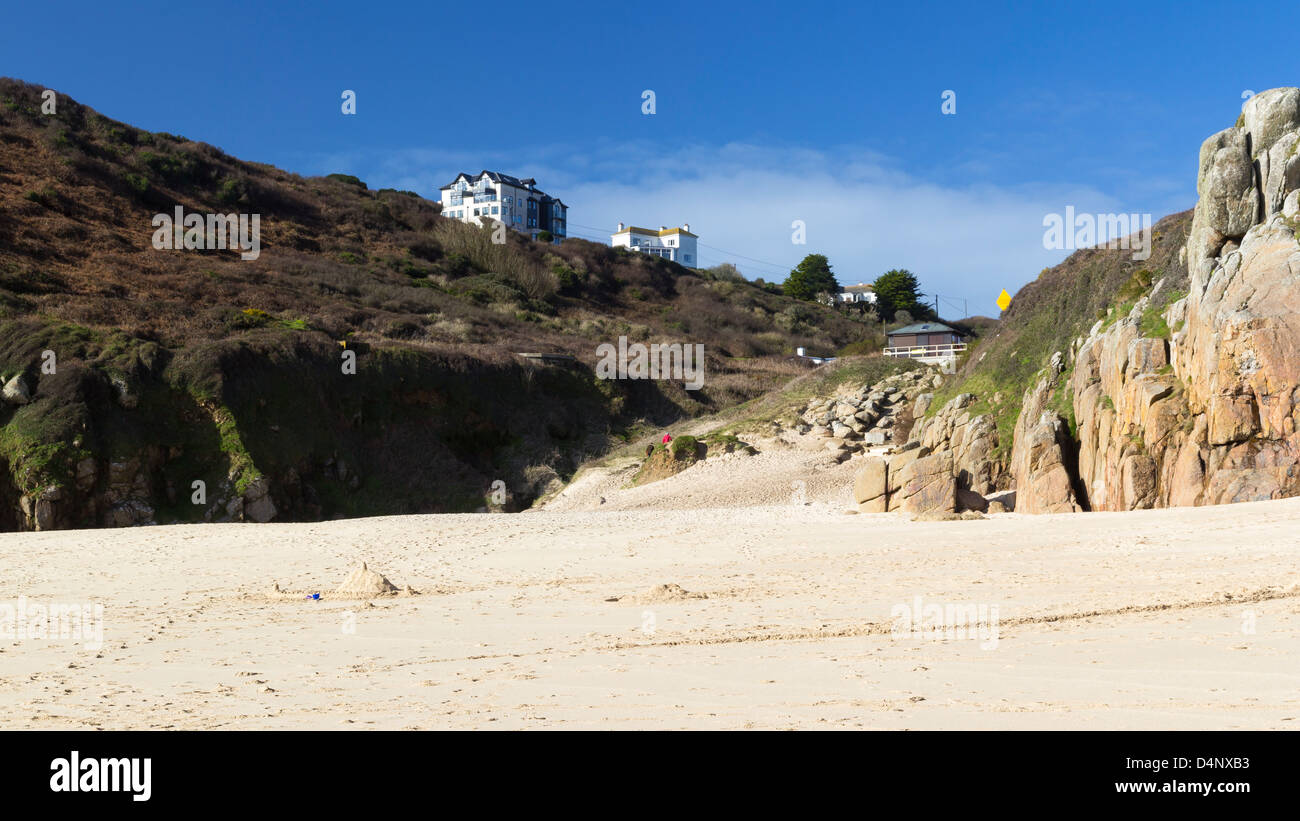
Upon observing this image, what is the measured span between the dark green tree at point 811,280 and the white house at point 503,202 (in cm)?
2549

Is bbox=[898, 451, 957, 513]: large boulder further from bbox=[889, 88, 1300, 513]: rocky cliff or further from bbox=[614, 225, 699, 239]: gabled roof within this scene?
bbox=[614, 225, 699, 239]: gabled roof

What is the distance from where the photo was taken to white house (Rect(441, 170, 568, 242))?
321 feet

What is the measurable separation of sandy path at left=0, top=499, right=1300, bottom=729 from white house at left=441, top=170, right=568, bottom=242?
3335 inches

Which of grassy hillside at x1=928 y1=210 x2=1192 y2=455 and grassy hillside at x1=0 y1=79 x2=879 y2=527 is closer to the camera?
grassy hillside at x1=928 y1=210 x2=1192 y2=455

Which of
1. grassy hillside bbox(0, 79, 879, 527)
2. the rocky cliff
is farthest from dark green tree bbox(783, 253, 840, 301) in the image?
the rocky cliff

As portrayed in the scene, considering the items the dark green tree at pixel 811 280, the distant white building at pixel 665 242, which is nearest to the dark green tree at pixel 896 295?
the dark green tree at pixel 811 280

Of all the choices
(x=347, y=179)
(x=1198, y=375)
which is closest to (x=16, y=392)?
(x=1198, y=375)

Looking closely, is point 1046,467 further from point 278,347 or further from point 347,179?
point 347,179

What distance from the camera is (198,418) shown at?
2597 cm

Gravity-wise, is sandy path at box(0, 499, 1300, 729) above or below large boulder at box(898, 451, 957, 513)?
below

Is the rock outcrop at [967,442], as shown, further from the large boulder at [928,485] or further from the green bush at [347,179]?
A: the green bush at [347,179]

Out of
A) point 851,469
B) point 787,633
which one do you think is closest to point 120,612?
point 787,633

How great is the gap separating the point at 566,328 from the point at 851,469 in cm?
2721

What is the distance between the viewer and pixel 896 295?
80812 mm
